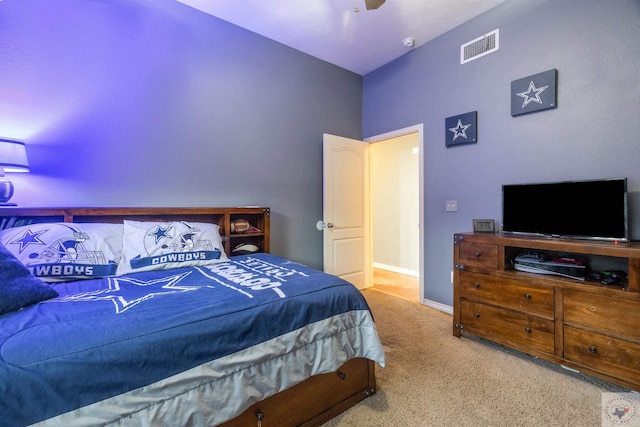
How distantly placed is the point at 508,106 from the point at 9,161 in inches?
147

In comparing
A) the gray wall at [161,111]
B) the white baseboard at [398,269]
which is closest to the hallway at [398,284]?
the white baseboard at [398,269]

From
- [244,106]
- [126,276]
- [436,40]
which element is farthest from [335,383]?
[436,40]

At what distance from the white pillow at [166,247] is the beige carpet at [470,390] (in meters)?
1.35

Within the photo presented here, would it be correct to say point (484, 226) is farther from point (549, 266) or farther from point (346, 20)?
point (346, 20)

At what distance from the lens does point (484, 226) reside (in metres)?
2.41

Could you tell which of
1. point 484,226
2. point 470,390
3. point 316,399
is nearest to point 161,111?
point 316,399

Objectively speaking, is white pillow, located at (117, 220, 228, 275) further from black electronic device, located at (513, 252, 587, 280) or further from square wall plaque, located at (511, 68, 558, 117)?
square wall plaque, located at (511, 68, 558, 117)

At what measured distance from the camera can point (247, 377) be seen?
1.11 meters

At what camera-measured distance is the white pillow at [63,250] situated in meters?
1.56

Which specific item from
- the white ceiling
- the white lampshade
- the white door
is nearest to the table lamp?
the white lampshade

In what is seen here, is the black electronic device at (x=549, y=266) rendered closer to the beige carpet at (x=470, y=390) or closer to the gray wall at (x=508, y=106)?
the gray wall at (x=508, y=106)

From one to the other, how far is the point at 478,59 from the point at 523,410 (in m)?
2.87

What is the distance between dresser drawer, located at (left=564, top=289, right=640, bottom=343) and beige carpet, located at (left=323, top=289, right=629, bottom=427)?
375mm

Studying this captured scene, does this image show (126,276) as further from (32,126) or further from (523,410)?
(523,410)
